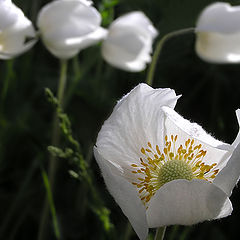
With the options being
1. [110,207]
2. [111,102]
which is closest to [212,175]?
[110,207]

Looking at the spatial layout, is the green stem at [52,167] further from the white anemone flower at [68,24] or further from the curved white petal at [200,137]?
the curved white petal at [200,137]

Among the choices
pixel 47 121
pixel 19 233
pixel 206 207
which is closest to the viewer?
pixel 206 207

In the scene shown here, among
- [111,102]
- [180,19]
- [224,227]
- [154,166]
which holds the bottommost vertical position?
[224,227]

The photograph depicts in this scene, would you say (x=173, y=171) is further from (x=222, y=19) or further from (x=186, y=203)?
(x=222, y=19)

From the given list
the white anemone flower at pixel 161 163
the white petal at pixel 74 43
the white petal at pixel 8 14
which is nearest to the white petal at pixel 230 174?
the white anemone flower at pixel 161 163

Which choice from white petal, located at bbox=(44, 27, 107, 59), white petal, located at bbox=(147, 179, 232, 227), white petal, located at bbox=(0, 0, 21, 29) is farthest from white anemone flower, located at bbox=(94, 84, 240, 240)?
white petal, located at bbox=(44, 27, 107, 59)

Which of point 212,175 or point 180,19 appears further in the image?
point 180,19

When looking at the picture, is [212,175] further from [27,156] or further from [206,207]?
[27,156]

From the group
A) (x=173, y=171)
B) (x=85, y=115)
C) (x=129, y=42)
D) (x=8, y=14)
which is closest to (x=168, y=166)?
(x=173, y=171)
